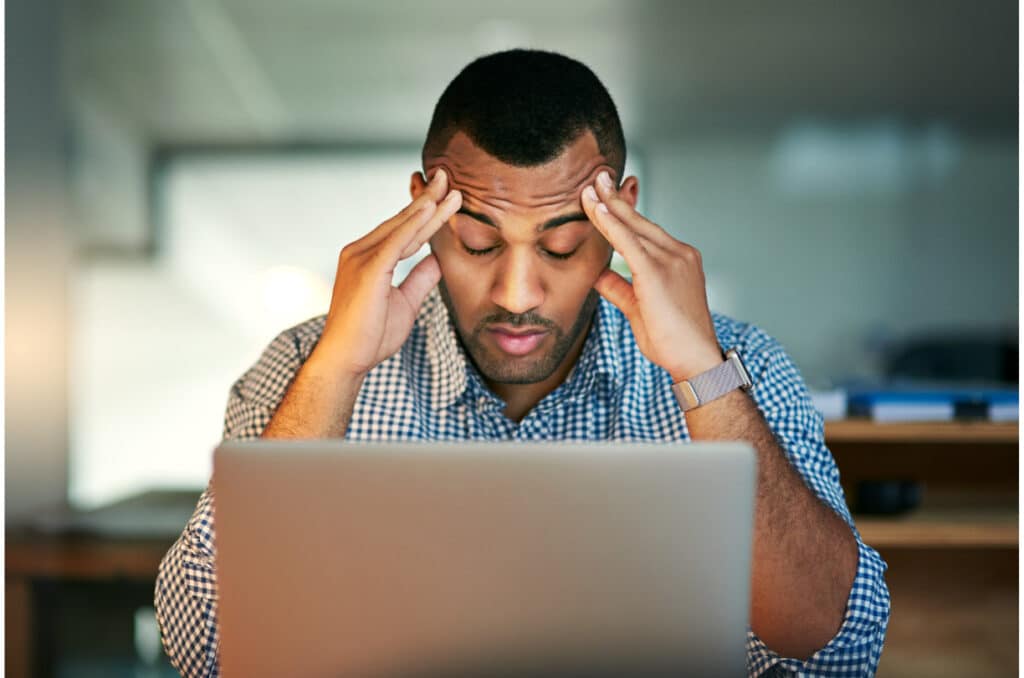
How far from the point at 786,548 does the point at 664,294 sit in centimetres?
38

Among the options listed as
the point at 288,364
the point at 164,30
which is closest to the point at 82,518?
the point at 288,364

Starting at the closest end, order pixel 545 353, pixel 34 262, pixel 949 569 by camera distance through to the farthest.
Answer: pixel 545 353 → pixel 949 569 → pixel 34 262

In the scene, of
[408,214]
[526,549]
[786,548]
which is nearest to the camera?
[526,549]

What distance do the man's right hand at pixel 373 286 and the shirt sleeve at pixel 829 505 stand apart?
0.56 meters

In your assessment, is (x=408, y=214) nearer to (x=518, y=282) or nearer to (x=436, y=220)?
(x=436, y=220)

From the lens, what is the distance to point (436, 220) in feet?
4.56

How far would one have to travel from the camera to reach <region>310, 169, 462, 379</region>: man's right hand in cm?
132

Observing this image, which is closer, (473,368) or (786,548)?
(786,548)

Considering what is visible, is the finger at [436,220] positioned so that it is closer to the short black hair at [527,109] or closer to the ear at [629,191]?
the short black hair at [527,109]

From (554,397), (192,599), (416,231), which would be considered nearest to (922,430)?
(554,397)

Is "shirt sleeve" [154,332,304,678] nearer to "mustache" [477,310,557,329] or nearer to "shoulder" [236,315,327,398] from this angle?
"shoulder" [236,315,327,398]

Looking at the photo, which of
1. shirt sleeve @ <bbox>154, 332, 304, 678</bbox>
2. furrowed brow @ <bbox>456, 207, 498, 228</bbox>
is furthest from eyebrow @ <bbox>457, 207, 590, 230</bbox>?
shirt sleeve @ <bbox>154, 332, 304, 678</bbox>

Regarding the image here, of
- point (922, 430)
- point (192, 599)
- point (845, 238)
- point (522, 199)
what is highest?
point (845, 238)

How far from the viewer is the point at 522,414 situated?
1.58 m
